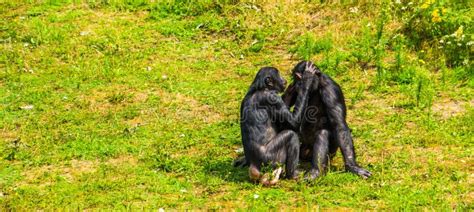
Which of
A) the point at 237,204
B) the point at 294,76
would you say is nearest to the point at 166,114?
the point at 294,76

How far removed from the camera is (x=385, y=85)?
1269 cm

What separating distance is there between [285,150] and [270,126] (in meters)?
0.36

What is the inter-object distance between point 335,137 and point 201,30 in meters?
6.19

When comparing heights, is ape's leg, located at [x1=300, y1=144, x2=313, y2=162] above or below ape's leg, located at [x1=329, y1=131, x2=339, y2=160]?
below

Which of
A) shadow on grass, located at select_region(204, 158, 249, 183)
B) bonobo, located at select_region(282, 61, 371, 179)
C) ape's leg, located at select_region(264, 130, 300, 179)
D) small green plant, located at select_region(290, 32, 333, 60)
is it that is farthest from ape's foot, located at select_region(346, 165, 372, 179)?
small green plant, located at select_region(290, 32, 333, 60)

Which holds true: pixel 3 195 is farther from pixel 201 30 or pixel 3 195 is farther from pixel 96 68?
pixel 201 30

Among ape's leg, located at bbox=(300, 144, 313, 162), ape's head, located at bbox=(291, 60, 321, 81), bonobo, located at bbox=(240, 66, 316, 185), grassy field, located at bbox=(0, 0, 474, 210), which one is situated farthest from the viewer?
ape's leg, located at bbox=(300, 144, 313, 162)

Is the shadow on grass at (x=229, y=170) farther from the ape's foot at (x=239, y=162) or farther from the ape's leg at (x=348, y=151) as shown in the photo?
the ape's leg at (x=348, y=151)

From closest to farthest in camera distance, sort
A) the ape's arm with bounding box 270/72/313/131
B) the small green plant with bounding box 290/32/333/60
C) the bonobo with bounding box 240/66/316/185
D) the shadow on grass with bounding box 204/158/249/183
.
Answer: the bonobo with bounding box 240/66/316/185 → the ape's arm with bounding box 270/72/313/131 → the shadow on grass with bounding box 204/158/249/183 → the small green plant with bounding box 290/32/333/60

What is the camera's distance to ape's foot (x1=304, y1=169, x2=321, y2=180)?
941 centimetres

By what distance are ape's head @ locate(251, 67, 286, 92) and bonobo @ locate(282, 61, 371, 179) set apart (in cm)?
28

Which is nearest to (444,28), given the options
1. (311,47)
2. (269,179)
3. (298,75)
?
(311,47)

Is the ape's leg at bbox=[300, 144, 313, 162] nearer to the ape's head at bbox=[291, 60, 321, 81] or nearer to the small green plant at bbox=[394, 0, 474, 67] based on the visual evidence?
the ape's head at bbox=[291, 60, 321, 81]

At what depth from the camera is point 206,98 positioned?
12766mm
